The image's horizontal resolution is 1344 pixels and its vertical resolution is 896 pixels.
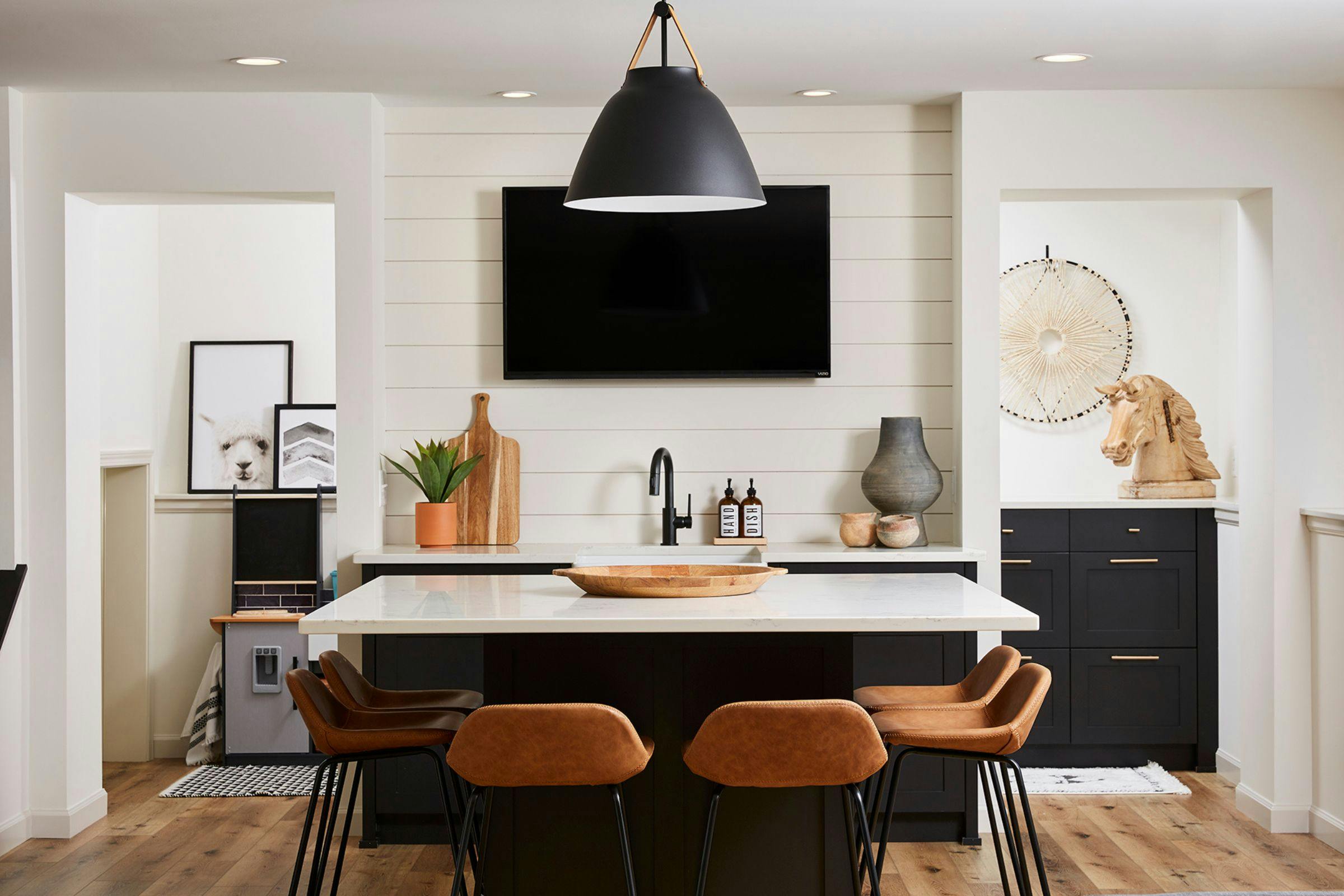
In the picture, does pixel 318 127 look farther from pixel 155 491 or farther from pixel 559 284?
pixel 155 491

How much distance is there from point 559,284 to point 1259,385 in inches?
93.5

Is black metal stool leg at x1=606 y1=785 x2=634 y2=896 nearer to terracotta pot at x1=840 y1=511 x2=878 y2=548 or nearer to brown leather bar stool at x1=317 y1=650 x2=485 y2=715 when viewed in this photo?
brown leather bar stool at x1=317 y1=650 x2=485 y2=715

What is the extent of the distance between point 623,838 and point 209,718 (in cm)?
304

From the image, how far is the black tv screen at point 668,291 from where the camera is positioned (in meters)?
4.18

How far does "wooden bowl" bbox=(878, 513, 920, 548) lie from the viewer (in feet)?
12.9

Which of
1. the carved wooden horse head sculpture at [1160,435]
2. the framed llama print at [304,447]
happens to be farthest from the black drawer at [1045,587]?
the framed llama print at [304,447]

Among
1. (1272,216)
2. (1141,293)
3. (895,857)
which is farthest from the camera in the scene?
(1141,293)

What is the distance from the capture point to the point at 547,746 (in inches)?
92.8

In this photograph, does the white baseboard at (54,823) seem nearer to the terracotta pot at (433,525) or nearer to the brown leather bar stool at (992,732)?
the terracotta pot at (433,525)

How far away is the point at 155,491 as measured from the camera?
5.14 m

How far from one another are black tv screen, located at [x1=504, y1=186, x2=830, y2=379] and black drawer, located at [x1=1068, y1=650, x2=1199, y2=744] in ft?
5.49

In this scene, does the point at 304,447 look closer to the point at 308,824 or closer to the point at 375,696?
the point at 375,696

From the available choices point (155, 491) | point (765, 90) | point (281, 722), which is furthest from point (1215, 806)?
point (155, 491)

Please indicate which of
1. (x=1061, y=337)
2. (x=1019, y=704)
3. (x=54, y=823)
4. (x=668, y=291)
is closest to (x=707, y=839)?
(x=1019, y=704)
